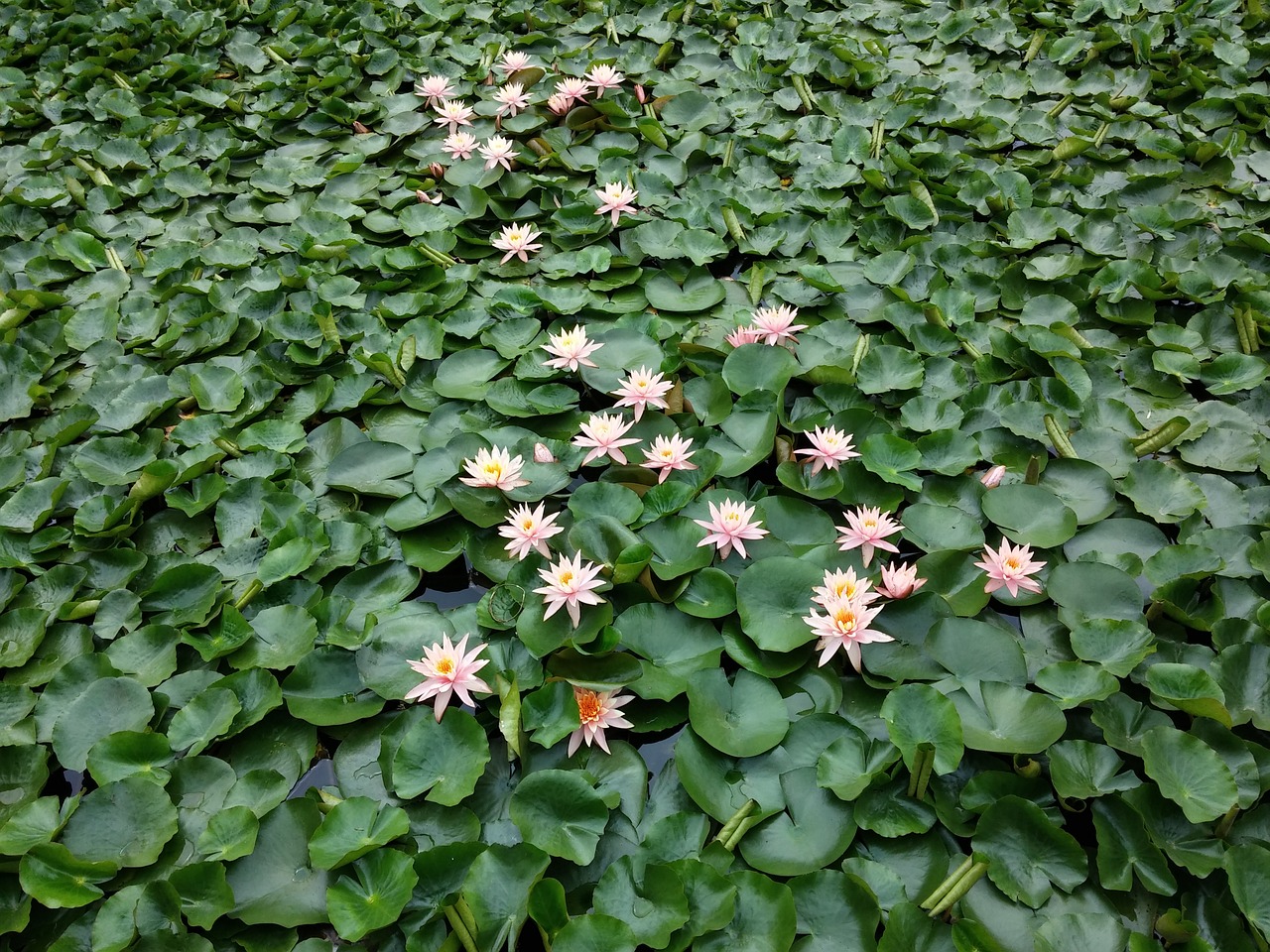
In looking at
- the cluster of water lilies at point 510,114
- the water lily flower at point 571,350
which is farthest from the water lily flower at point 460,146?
the water lily flower at point 571,350

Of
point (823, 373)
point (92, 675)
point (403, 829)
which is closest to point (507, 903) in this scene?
point (403, 829)

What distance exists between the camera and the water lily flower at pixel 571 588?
1.85 m

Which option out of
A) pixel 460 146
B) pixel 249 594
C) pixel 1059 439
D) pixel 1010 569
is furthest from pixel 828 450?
pixel 460 146

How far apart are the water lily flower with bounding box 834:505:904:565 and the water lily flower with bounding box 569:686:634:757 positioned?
0.66m

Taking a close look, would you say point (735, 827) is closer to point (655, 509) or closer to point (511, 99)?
point (655, 509)

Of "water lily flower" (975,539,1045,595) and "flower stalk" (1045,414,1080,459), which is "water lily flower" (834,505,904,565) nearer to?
"water lily flower" (975,539,1045,595)

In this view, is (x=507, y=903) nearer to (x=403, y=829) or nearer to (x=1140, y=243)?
(x=403, y=829)

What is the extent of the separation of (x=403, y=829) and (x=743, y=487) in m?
1.18

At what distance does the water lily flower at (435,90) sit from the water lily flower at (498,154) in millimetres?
612

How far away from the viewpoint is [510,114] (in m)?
3.68

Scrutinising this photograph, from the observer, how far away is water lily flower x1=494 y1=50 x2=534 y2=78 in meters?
3.79

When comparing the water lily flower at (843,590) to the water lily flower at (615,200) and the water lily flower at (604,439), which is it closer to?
the water lily flower at (604,439)

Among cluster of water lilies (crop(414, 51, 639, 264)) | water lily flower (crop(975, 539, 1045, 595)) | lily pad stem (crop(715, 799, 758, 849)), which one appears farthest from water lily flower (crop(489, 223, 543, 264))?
lily pad stem (crop(715, 799, 758, 849))

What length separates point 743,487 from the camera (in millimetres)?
2238
